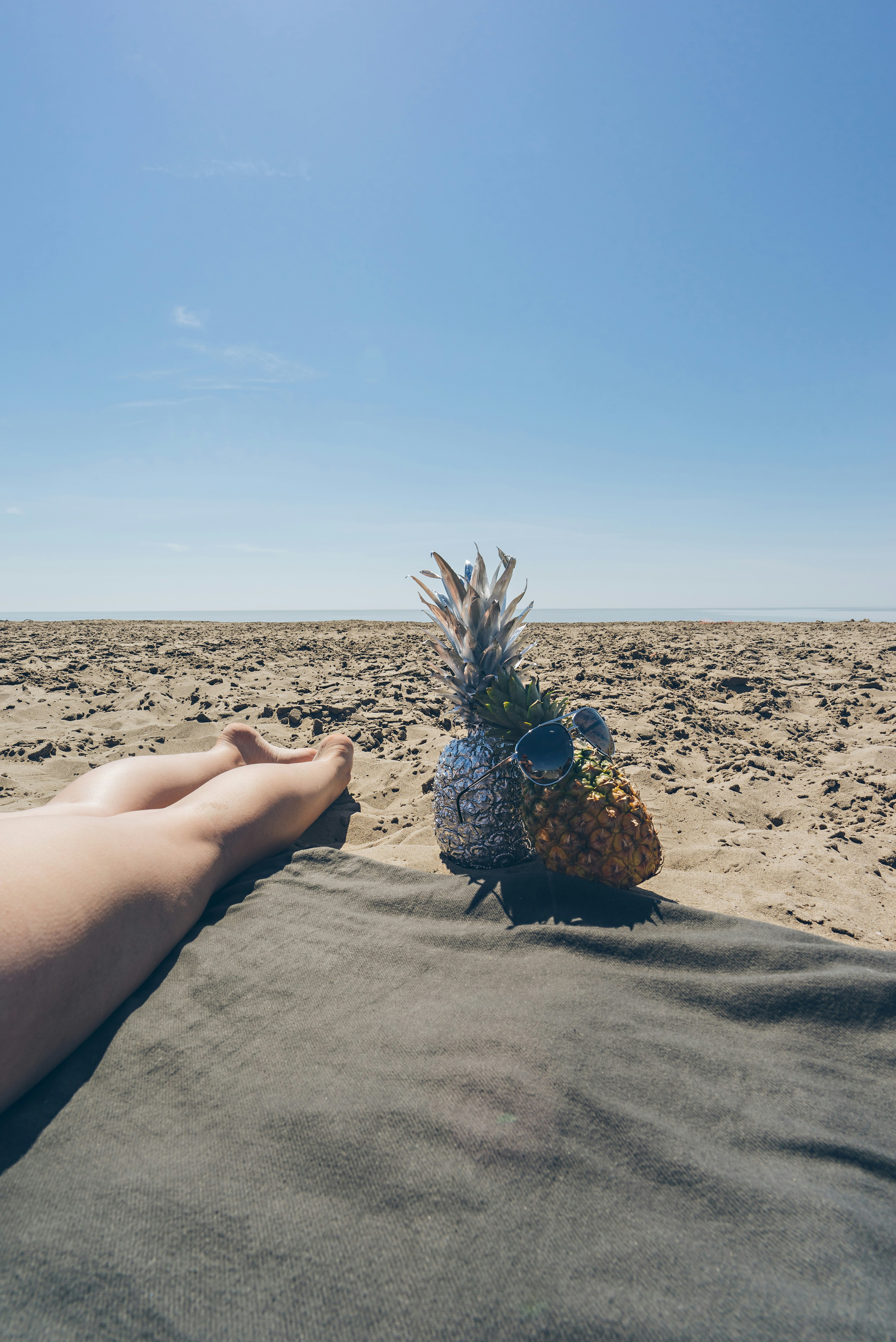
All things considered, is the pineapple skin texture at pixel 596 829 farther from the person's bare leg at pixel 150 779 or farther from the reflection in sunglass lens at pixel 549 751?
the person's bare leg at pixel 150 779

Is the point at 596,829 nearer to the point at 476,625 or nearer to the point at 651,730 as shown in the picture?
the point at 476,625

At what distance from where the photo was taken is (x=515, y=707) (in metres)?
2.84

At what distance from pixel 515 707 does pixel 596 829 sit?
67 cm

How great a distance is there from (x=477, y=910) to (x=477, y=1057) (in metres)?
0.77

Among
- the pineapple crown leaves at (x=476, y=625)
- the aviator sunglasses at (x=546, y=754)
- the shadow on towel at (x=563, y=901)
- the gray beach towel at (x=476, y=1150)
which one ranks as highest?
the pineapple crown leaves at (x=476, y=625)

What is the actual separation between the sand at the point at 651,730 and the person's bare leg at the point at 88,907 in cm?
122

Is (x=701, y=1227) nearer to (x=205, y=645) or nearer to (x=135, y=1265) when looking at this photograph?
(x=135, y=1265)

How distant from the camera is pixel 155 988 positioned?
1949mm

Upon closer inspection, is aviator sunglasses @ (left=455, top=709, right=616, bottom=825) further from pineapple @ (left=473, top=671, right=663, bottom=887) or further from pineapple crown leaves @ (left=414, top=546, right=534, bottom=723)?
pineapple crown leaves @ (left=414, top=546, right=534, bottom=723)

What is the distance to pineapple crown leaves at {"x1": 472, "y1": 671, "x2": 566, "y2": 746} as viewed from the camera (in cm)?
280

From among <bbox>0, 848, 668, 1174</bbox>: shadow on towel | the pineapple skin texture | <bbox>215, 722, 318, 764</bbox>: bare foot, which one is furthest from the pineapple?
<bbox>215, 722, 318, 764</bbox>: bare foot

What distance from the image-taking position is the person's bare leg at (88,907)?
1.54 m

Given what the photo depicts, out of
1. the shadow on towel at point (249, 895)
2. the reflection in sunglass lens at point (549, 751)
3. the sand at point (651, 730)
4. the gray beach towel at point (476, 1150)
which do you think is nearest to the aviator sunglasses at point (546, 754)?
the reflection in sunglass lens at point (549, 751)

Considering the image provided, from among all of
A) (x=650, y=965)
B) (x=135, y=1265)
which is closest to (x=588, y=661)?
(x=650, y=965)
